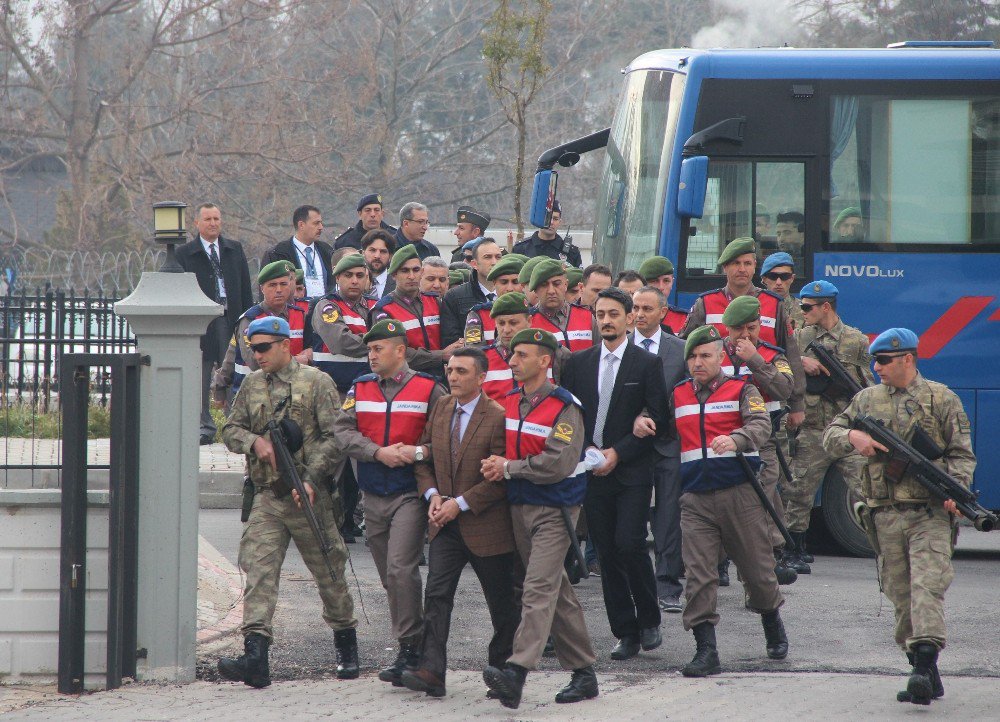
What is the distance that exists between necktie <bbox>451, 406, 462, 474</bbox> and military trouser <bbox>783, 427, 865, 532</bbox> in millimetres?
3897

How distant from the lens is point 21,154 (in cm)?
2994

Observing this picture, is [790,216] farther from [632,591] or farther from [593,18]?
[593,18]

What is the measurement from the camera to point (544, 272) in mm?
8906

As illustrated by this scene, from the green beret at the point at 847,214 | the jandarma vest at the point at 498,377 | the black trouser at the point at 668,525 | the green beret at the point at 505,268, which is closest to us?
the jandarma vest at the point at 498,377

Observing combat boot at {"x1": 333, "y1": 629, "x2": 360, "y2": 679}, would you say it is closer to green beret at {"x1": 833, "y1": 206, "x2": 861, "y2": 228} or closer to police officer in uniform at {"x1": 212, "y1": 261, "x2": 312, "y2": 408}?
police officer in uniform at {"x1": 212, "y1": 261, "x2": 312, "y2": 408}

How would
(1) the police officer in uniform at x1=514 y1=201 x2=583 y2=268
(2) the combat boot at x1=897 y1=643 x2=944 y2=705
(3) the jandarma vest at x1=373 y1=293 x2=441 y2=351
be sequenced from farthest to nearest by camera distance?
(1) the police officer in uniform at x1=514 y1=201 x2=583 y2=268 → (3) the jandarma vest at x1=373 y1=293 x2=441 y2=351 → (2) the combat boot at x1=897 y1=643 x2=944 y2=705

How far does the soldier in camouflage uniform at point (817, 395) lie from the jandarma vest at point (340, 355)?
3.09 m

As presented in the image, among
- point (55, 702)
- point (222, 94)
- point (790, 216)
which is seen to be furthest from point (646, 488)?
point (222, 94)

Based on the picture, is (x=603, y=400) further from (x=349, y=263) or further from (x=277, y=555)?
(x=349, y=263)

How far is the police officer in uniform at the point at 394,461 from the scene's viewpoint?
712cm

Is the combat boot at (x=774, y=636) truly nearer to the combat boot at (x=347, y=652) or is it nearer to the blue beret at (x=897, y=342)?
the blue beret at (x=897, y=342)

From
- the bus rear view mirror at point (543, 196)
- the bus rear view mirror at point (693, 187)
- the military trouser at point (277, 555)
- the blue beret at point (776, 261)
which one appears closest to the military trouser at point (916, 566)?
the military trouser at point (277, 555)

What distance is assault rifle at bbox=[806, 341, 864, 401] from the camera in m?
10.0

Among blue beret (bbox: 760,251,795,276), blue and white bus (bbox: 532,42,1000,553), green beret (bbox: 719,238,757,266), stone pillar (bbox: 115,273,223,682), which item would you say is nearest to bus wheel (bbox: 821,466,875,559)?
blue and white bus (bbox: 532,42,1000,553)
